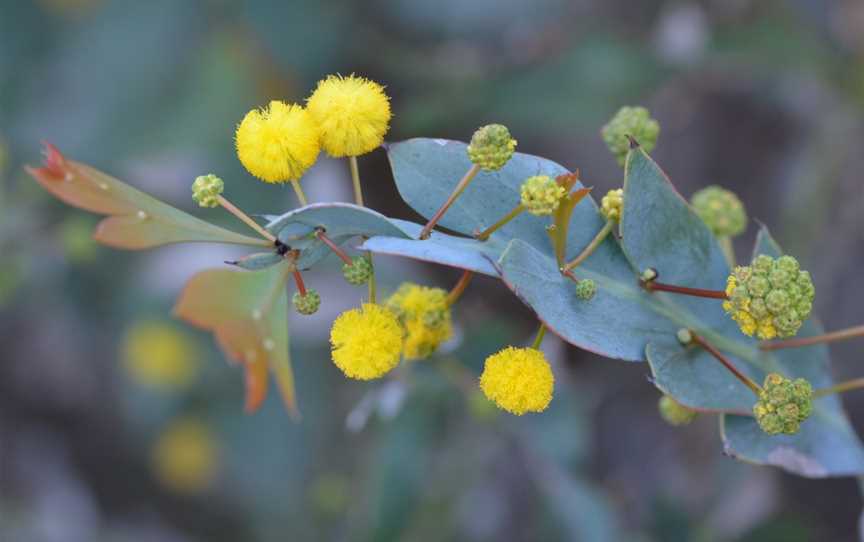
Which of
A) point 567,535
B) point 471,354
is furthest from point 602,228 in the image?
point 567,535

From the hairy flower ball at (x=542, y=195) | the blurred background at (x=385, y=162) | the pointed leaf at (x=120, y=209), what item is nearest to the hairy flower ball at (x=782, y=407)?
the hairy flower ball at (x=542, y=195)

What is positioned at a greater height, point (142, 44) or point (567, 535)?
point (142, 44)

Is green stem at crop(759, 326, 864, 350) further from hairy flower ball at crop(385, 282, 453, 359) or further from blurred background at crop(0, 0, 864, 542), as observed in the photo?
blurred background at crop(0, 0, 864, 542)

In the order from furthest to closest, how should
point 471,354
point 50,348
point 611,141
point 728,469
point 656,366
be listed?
point 50,348
point 728,469
point 471,354
point 611,141
point 656,366

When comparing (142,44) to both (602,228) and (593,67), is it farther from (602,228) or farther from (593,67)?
(602,228)

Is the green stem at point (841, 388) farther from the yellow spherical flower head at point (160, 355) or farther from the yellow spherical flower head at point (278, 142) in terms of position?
the yellow spherical flower head at point (160, 355)

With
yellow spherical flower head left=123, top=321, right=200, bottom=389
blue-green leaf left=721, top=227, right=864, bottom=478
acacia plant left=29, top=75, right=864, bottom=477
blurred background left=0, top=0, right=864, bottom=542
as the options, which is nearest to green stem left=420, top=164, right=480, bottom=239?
acacia plant left=29, top=75, right=864, bottom=477

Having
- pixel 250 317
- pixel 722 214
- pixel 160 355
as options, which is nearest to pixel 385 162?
pixel 160 355
